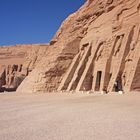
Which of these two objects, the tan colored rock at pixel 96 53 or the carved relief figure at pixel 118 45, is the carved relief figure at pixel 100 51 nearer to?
the tan colored rock at pixel 96 53

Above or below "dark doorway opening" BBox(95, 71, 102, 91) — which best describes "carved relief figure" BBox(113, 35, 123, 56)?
above

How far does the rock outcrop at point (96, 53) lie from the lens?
24.8 meters

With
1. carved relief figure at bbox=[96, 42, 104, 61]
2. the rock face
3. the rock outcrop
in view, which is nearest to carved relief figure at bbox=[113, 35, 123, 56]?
the rock outcrop

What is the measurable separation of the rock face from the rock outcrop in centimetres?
1648

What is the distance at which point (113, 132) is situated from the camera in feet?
26.2

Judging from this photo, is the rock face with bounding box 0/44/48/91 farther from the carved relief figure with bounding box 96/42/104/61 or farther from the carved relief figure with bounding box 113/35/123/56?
the carved relief figure with bounding box 113/35/123/56

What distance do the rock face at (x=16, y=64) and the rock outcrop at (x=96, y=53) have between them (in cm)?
1648

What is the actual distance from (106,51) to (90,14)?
7716 mm

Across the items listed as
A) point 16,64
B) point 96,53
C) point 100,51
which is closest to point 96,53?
point 96,53

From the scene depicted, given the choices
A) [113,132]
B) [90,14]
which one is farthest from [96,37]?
[113,132]

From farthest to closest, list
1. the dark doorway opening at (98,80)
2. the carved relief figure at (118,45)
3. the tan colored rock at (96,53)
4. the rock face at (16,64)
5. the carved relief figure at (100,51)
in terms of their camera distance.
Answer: the rock face at (16,64) → the carved relief figure at (100,51) → the dark doorway opening at (98,80) → the carved relief figure at (118,45) → the tan colored rock at (96,53)

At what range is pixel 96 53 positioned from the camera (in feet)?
97.1

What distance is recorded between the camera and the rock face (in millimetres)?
55500

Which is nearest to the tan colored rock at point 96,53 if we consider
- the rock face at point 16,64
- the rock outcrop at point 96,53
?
the rock outcrop at point 96,53
